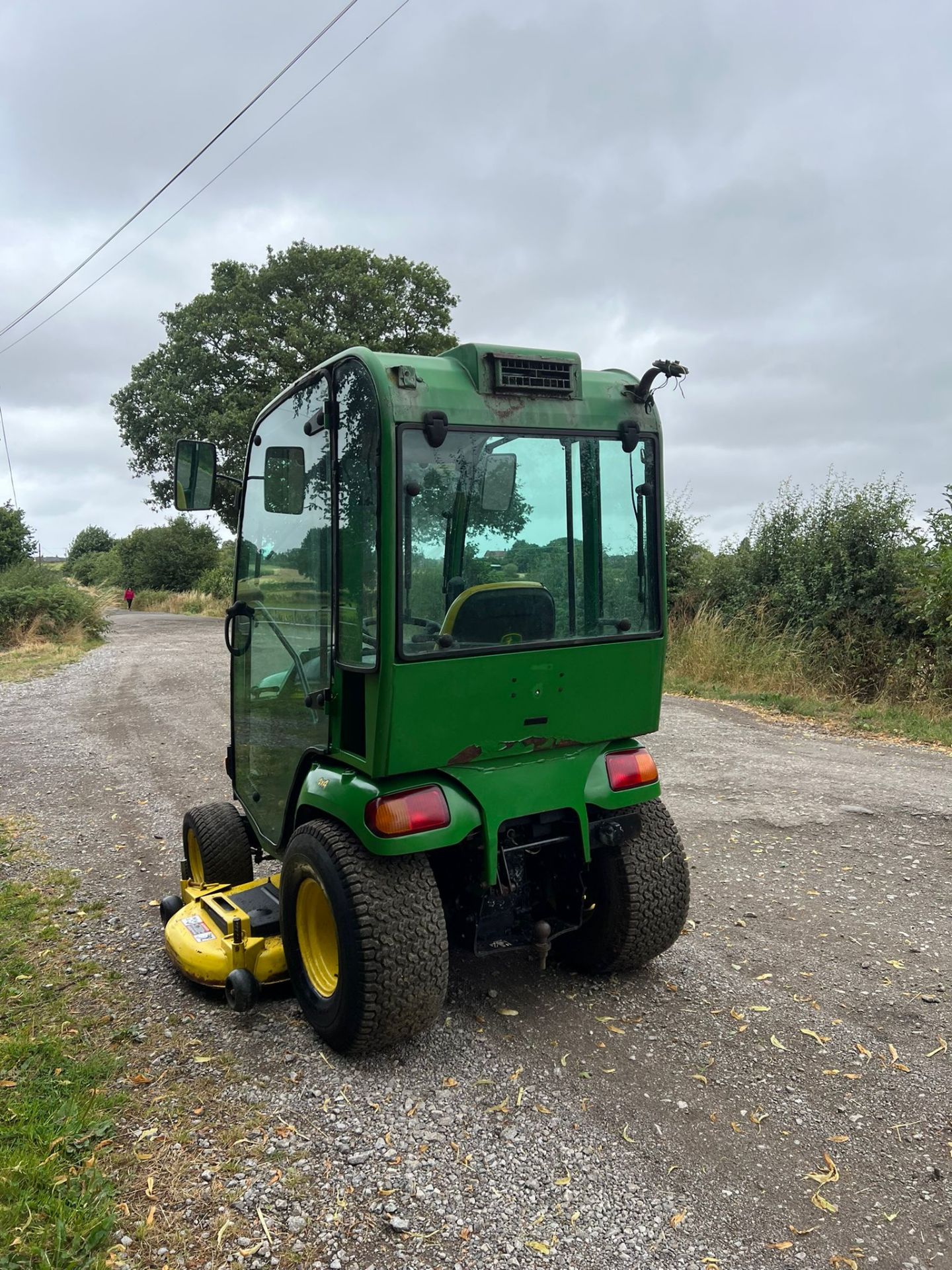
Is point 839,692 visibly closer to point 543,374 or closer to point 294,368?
point 543,374

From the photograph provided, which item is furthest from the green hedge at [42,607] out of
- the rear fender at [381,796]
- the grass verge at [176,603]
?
the rear fender at [381,796]

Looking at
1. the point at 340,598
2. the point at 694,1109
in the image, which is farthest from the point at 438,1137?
the point at 340,598

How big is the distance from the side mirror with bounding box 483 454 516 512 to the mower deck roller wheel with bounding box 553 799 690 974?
54.5 inches

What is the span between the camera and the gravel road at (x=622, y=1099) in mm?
2404

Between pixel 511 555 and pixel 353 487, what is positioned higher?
pixel 353 487

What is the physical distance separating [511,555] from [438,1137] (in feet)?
6.36

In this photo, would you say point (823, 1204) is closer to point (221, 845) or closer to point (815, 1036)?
point (815, 1036)

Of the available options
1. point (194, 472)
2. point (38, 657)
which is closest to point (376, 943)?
A: point (194, 472)

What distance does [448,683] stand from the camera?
10.2 feet

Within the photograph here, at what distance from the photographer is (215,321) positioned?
90.5ft

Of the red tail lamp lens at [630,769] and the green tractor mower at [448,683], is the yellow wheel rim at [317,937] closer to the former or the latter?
the green tractor mower at [448,683]

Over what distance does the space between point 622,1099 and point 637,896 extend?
2.60 feet

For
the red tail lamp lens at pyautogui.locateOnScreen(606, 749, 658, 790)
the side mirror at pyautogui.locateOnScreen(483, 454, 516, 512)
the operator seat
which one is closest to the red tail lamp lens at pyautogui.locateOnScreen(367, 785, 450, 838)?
the operator seat

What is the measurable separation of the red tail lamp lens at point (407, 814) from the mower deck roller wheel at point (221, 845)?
163 centimetres
